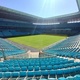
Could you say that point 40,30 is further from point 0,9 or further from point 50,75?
point 50,75

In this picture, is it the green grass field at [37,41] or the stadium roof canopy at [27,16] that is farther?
the stadium roof canopy at [27,16]

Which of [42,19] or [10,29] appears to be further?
[42,19]

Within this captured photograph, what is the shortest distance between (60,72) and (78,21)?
75.7m

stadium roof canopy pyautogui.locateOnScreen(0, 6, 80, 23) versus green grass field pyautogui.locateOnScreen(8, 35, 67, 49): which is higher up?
stadium roof canopy pyautogui.locateOnScreen(0, 6, 80, 23)

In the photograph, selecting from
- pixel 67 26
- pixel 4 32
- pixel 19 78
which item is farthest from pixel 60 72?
pixel 67 26

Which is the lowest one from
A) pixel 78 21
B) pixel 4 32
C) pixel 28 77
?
pixel 28 77

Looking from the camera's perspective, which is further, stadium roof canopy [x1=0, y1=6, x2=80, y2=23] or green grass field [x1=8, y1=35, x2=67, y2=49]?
stadium roof canopy [x1=0, y1=6, x2=80, y2=23]

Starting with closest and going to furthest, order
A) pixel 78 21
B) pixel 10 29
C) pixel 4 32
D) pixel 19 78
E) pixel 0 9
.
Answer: pixel 19 78 → pixel 0 9 → pixel 4 32 → pixel 10 29 → pixel 78 21

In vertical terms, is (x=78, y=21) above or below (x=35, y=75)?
above

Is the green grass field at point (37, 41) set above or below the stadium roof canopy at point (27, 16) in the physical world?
below

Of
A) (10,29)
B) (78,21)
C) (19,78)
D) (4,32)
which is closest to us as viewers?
(19,78)

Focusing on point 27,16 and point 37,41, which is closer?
point 37,41

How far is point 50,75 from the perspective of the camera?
1323 centimetres

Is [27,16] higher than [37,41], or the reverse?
[27,16]
